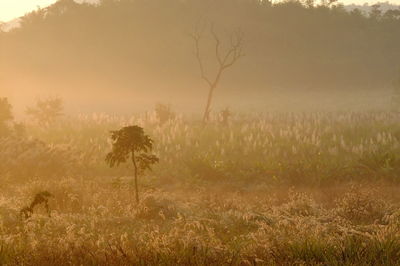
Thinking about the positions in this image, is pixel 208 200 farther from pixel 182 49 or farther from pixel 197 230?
pixel 182 49

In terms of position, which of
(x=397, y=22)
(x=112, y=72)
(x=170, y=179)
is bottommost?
(x=170, y=179)

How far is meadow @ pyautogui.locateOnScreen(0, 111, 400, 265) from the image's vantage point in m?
6.42

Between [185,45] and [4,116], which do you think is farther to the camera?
[185,45]

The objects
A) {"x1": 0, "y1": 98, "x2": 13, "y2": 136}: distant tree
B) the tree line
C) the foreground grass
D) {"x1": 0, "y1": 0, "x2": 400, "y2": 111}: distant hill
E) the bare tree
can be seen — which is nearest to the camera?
the foreground grass

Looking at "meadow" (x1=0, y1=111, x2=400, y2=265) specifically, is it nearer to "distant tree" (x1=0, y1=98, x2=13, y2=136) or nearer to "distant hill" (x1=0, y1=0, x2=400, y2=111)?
"distant tree" (x1=0, y1=98, x2=13, y2=136)

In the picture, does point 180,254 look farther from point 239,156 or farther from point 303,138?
point 303,138

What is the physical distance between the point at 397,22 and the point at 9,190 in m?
53.0

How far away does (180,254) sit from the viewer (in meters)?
6.25

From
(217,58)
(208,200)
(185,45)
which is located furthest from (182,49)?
(208,200)

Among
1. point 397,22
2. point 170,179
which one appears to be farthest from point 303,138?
point 397,22

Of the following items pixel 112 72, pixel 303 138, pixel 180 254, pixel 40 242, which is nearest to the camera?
pixel 180 254

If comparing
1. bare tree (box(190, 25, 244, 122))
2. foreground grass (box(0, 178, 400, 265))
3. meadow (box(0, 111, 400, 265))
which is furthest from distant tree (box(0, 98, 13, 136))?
bare tree (box(190, 25, 244, 122))

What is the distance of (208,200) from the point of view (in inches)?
462

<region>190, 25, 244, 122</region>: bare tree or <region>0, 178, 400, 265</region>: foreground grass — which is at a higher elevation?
<region>190, 25, 244, 122</region>: bare tree
